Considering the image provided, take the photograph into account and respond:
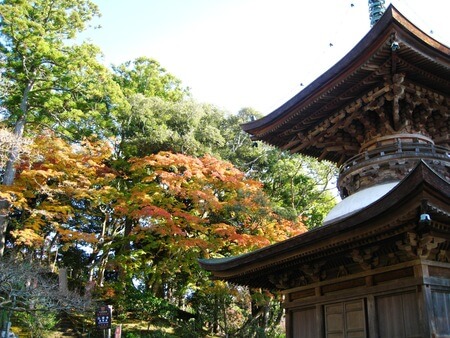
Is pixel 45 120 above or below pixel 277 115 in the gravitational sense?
above

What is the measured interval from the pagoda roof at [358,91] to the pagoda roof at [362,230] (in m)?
2.54

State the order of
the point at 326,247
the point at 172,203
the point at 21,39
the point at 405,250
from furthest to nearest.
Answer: the point at 21,39 < the point at 172,203 < the point at 326,247 < the point at 405,250

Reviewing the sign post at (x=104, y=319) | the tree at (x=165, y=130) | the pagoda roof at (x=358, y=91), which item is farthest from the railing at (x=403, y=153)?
the tree at (x=165, y=130)

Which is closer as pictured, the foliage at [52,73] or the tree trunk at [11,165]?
the tree trunk at [11,165]

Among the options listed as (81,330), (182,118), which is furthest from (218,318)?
(182,118)

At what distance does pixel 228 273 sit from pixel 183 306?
1573cm

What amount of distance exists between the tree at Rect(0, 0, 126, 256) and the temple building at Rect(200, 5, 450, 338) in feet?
47.4

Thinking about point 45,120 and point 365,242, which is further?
point 45,120

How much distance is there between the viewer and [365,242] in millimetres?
6332

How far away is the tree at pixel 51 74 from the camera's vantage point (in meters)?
20.1

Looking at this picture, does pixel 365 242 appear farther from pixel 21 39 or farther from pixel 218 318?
pixel 21 39

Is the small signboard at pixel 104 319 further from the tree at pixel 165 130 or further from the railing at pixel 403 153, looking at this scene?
the tree at pixel 165 130

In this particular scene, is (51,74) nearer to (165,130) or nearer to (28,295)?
(165,130)

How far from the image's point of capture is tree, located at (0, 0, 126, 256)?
2009 cm
